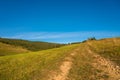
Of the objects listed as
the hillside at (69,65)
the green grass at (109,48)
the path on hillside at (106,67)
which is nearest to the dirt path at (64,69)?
the hillside at (69,65)

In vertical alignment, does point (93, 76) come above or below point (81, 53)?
below

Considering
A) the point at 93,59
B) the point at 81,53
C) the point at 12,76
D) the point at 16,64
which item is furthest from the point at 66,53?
the point at 12,76

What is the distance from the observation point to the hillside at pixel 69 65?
118 ft

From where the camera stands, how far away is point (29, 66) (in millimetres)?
42219

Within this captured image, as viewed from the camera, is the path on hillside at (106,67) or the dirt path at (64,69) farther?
the path on hillside at (106,67)

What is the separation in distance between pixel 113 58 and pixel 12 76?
17.4 meters

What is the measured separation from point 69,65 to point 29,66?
23.5 feet

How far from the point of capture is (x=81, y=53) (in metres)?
46.4

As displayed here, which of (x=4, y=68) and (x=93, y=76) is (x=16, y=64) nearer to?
(x=4, y=68)

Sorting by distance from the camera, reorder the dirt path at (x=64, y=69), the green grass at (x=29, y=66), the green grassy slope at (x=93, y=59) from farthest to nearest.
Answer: the green grass at (x=29, y=66)
the green grassy slope at (x=93, y=59)
the dirt path at (x=64, y=69)

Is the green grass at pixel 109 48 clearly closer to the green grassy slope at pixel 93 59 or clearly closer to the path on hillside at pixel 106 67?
the green grassy slope at pixel 93 59

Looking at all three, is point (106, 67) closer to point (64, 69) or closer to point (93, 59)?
point (93, 59)

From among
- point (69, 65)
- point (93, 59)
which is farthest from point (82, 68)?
point (93, 59)

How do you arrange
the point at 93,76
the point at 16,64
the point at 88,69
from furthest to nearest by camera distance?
the point at 16,64 < the point at 88,69 < the point at 93,76
